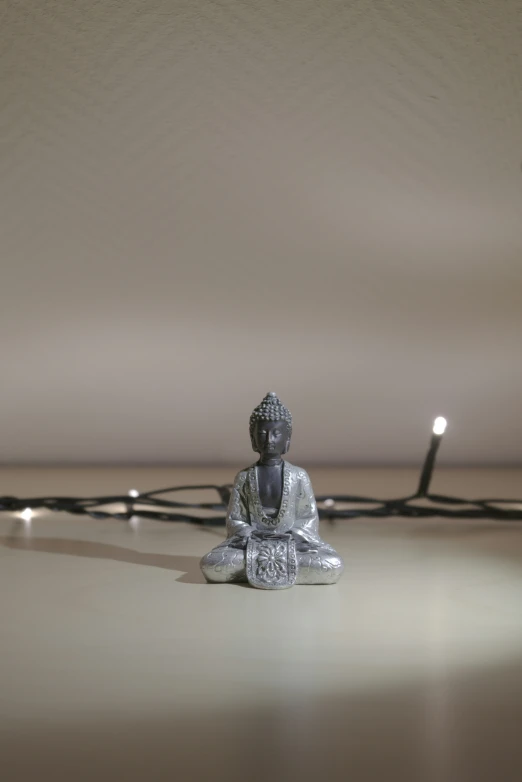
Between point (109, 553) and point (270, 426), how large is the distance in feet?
2.53

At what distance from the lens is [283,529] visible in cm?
266

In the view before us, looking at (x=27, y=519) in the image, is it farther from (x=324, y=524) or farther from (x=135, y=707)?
(x=135, y=707)

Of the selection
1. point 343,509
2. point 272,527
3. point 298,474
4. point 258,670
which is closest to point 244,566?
point 272,527

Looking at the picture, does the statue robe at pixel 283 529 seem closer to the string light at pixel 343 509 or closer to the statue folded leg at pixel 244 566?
the statue folded leg at pixel 244 566

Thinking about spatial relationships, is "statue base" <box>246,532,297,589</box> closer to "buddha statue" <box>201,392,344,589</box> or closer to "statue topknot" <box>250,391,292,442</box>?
"buddha statue" <box>201,392,344,589</box>

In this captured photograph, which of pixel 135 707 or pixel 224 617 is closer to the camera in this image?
pixel 135 707

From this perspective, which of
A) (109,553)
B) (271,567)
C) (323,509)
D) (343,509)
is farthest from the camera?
(343,509)

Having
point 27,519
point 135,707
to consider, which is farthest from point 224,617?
point 27,519

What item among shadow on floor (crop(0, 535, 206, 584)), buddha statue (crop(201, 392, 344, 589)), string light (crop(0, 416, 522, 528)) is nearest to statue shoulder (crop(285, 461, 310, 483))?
buddha statue (crop(201, 392, 344, 589))

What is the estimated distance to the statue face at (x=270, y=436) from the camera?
2.68 metres

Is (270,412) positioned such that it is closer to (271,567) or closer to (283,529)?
(283,529)

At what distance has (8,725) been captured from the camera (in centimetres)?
145

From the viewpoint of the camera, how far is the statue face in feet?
8.79

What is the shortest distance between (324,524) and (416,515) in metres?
0.40
